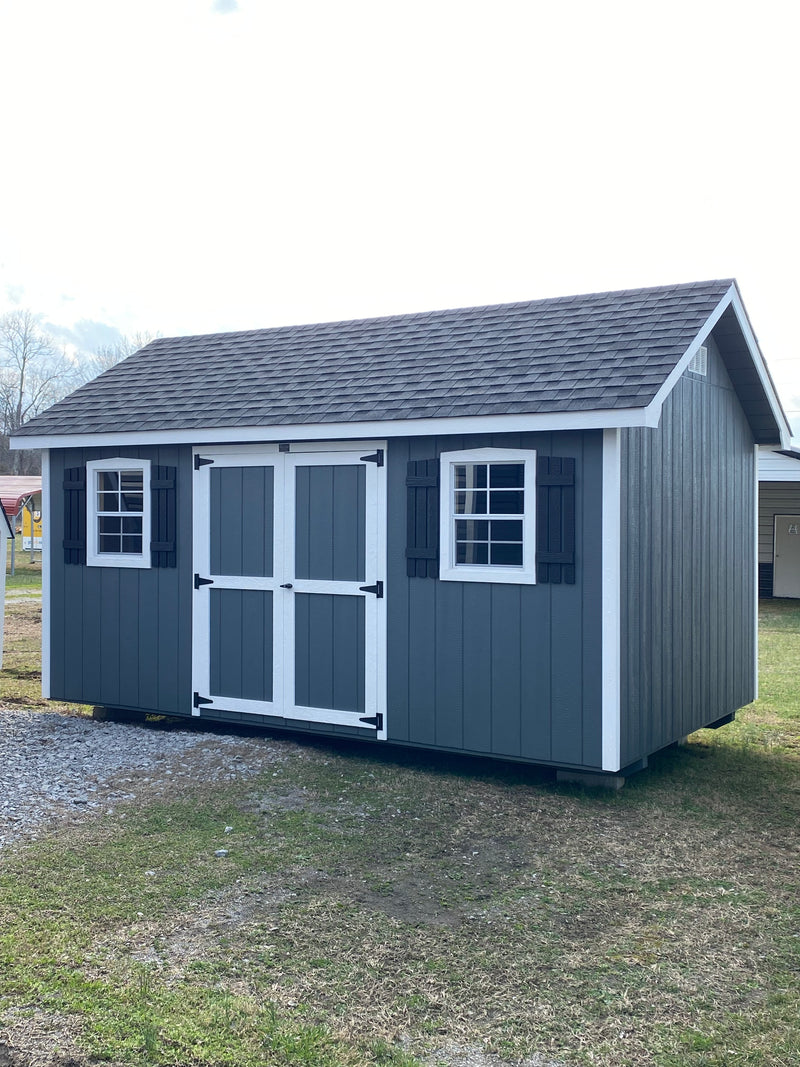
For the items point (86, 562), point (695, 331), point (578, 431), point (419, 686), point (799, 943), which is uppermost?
point (695, 331)

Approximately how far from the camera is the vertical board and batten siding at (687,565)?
695 cm

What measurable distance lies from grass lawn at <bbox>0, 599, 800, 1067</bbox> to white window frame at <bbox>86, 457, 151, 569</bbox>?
2450 millimetres

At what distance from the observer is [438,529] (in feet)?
24.1

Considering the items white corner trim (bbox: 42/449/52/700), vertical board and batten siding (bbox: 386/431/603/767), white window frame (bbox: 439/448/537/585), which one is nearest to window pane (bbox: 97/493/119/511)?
white corner trim (bbox: 42/449/52/700)

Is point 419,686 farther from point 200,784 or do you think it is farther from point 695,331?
point 695,331

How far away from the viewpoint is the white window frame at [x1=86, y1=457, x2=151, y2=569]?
345 inches

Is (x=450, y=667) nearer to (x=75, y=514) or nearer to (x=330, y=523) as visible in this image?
(x=330, y=523)

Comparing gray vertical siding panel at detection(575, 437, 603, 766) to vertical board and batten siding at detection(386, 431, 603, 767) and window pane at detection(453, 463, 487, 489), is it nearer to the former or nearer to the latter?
vertical board and batten siding at detection(386, 431, 603, 767)

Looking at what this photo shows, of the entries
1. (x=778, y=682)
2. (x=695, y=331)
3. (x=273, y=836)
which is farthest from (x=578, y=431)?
(x=778, y=682)

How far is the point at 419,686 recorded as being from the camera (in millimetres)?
7480

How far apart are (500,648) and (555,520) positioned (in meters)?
0.95

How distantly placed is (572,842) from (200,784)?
248 centimetres

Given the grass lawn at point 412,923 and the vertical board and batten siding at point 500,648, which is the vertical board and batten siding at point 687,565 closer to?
the vertical board and batten siding at point 500,648

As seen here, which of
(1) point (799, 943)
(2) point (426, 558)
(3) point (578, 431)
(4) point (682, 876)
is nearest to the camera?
(1) point (799, 943)
